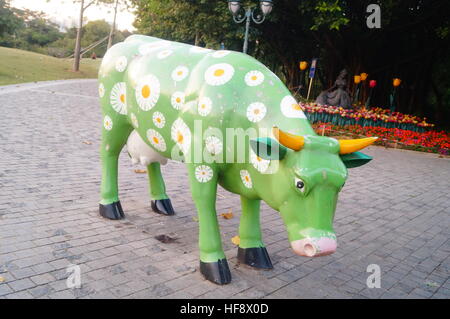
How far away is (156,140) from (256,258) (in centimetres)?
150

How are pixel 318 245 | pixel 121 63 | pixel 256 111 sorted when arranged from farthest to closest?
1. pixel 121 63
2. pixel 256 111
3. pixel 318 245

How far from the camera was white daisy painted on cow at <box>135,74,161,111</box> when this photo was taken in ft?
12.5

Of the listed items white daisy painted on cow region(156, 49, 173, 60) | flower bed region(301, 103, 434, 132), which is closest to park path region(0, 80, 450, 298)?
white daisy painted on cow region(156, 49, 173, 60)

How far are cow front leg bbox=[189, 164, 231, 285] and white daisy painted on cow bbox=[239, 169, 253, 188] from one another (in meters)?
0.26

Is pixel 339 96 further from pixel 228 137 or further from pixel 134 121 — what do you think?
pixel 228 137

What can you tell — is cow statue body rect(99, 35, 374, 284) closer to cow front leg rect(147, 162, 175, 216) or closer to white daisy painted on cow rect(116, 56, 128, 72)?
white daisy painted on cow rect(116, 56, 128, 72)

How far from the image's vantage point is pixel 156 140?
396 centimetres

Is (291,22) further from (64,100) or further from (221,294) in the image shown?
(221,294)

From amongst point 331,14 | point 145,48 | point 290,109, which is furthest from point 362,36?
point 290,109

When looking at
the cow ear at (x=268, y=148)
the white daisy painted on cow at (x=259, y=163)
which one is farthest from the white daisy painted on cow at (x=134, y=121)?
the cow ear at (x=268, y=148)

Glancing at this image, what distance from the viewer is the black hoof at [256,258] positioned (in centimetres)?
395

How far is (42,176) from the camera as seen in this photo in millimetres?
5938

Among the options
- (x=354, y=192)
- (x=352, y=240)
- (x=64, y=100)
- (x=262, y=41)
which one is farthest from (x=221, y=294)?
(x=262, y=41)

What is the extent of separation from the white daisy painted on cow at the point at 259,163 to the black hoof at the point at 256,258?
45.7 inches
